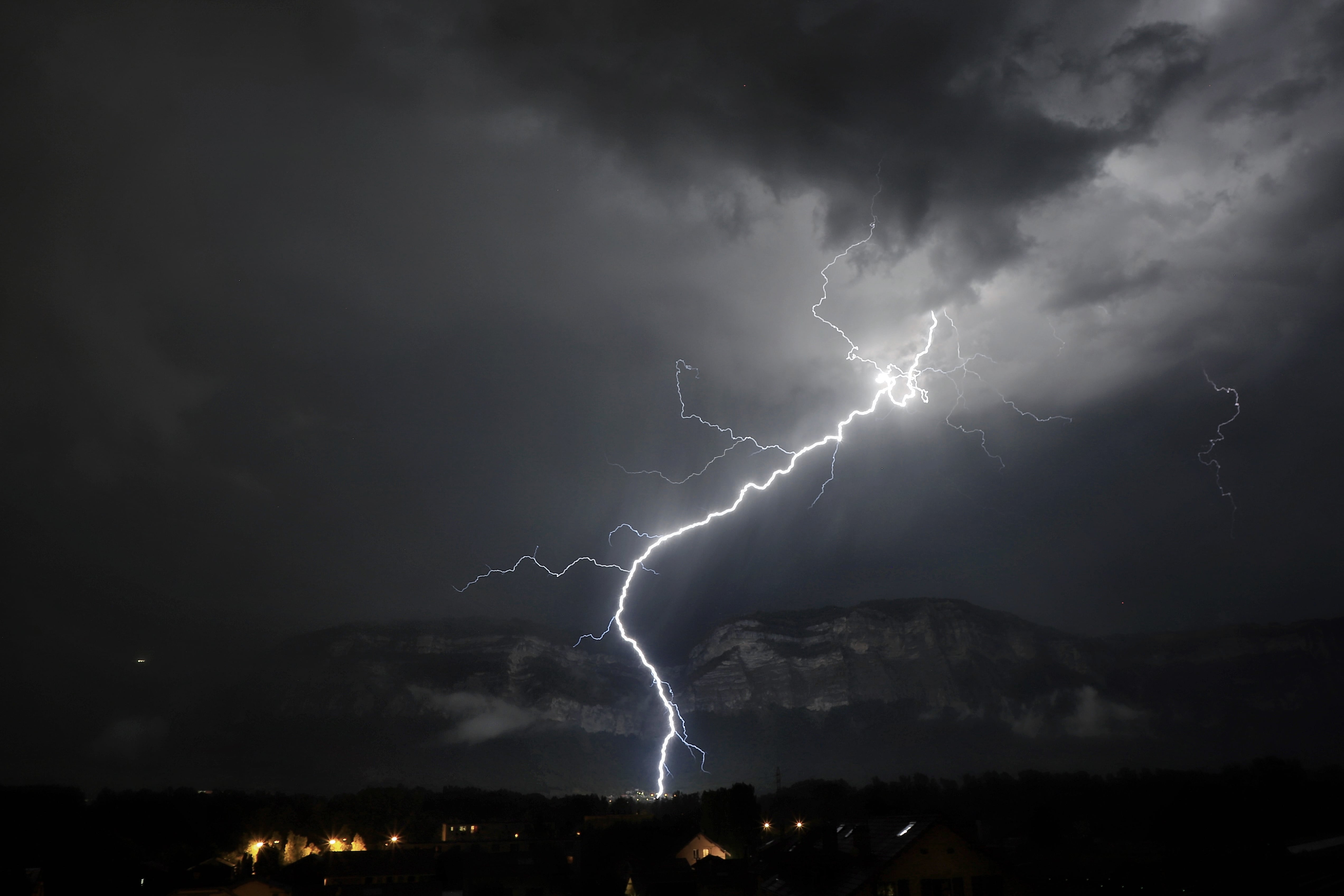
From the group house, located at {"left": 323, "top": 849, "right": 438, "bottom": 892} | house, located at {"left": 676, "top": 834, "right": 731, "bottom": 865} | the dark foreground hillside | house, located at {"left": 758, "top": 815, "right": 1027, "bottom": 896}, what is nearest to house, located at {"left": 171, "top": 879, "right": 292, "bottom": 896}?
the dark foreground hillside

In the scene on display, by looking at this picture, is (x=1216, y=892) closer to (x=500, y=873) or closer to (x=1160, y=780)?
(x=500, y=873)

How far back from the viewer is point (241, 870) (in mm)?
54562

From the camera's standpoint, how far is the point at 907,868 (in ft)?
69.4

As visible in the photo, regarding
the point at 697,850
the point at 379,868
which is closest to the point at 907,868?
the point at 697,850

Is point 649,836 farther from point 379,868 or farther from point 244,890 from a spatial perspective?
point 244,890

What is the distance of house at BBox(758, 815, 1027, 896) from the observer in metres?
21.1

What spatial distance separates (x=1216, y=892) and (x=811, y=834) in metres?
11.9

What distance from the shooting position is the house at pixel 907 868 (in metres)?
21.1

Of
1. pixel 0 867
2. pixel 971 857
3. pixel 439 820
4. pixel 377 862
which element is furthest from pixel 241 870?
pixel 971 857

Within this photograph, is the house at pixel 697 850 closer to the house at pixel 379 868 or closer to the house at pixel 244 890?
the house at pixel 379 868

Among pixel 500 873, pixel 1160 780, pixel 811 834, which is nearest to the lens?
pixel 811 834

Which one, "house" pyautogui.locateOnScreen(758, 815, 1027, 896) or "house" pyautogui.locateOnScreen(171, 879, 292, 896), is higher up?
"house" pyautogui.locateOnScreen(758, 815, 1027, 896)

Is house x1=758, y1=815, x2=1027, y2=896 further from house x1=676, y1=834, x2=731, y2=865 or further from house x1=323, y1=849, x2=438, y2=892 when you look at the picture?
house x1=676, y1=834, x2=731, y2=865

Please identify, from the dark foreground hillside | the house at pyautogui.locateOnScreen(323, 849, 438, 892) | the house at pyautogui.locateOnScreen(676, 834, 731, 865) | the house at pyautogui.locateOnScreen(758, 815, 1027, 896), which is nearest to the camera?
the house at pyautogui.locateOnScreen(758, 815, 1027, 896)
